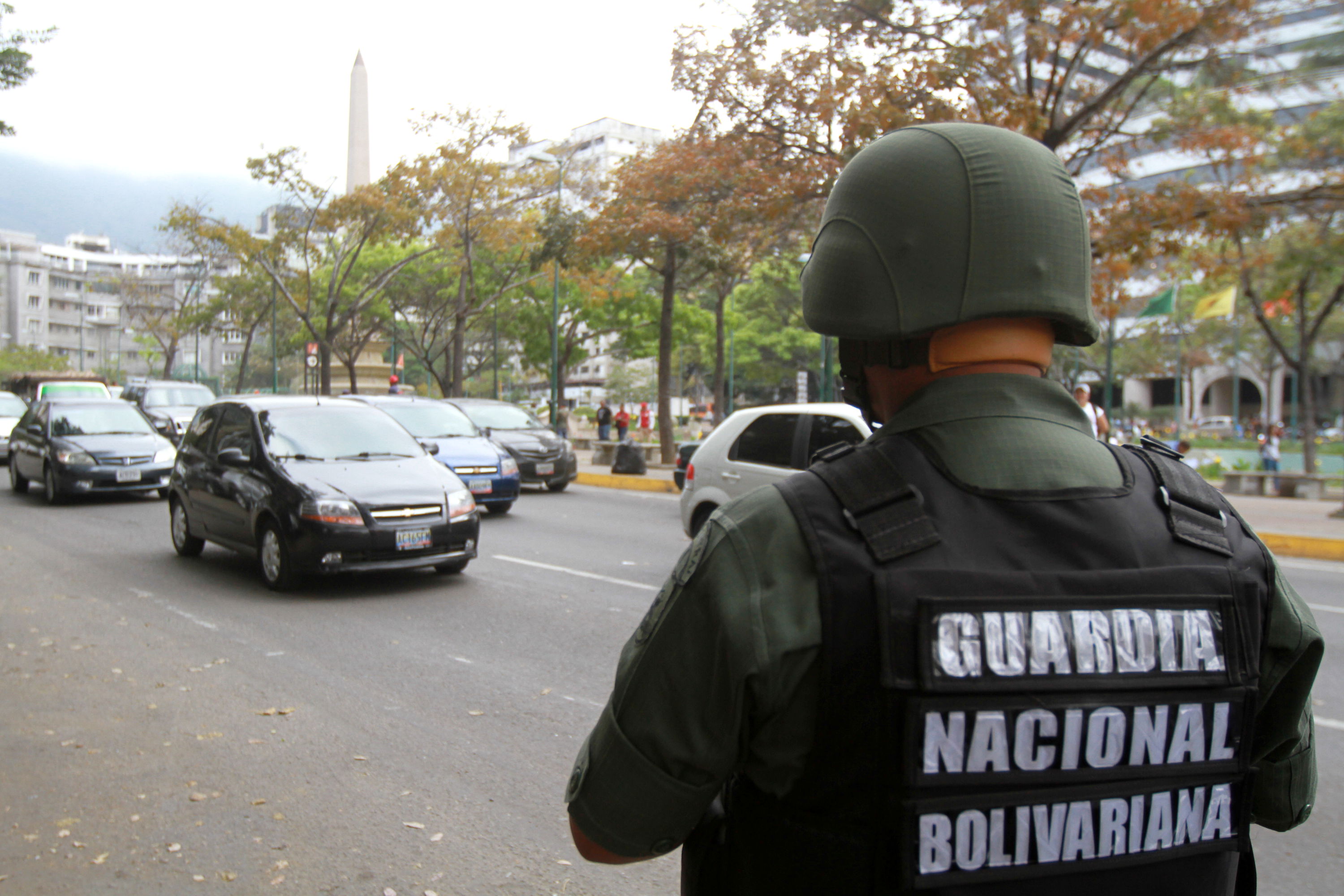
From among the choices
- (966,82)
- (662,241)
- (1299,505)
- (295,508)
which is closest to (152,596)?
(295,508)

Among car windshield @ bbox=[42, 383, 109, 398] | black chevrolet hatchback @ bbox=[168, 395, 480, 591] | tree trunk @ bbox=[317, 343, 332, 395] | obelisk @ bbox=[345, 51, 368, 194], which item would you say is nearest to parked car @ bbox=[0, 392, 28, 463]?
car windshield @ bbox=[42, 383, 109, 398]

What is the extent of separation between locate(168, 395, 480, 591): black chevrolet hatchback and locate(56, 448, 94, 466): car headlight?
16.3 feet

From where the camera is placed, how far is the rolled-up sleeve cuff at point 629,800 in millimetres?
1268

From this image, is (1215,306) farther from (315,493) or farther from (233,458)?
(233,458)

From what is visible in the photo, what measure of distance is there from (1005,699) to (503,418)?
56.0ft

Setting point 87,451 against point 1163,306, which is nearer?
point 87,451

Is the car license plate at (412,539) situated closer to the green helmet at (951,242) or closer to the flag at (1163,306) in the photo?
the green helmet at (951,242)

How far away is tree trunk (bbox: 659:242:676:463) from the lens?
22.5 metres

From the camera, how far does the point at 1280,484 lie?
20156mm

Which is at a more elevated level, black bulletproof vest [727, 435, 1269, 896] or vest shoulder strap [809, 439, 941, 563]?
vest shoulder strap [809, 439, 941, 563]

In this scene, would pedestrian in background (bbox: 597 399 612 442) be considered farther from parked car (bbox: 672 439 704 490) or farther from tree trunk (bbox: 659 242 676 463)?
parked car (bbox: 672 439 704 490)

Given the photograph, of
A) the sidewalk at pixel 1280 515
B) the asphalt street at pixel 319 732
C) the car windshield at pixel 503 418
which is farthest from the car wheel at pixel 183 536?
the sidewalk at pixel 1280 515

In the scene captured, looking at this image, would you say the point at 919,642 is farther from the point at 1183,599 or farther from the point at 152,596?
the point at 152,596

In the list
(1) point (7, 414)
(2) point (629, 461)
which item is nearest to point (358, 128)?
(1) point (7, 414)
